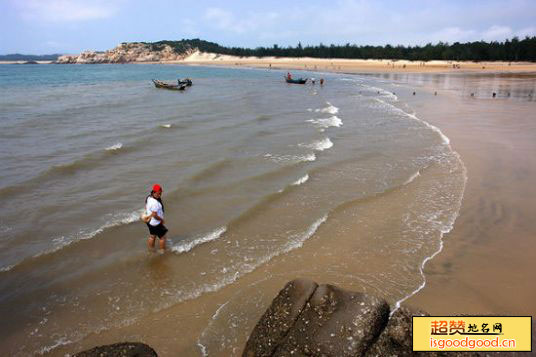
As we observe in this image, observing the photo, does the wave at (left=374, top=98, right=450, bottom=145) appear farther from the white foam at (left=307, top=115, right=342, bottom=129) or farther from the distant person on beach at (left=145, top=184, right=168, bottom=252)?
the distant person on beach at (left=145, top=184, right=168, bottom=252)

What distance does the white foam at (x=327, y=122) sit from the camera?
23219mm

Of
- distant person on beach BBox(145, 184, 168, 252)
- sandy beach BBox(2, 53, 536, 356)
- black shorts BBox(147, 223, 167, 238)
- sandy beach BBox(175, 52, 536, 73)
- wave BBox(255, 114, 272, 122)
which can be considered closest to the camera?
sandy beach BBox(2, 53, 536, 356)

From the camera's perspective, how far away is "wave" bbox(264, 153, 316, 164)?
15.7 m

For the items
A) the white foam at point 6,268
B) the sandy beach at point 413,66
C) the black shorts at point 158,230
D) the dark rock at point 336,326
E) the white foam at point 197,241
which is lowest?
the white foam at point 6,268

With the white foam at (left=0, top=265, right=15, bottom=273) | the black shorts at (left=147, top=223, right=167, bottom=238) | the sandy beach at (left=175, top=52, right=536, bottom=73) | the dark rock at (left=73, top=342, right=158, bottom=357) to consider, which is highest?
the sandy beach at (left=175, top=52, right=536, bottom=73)

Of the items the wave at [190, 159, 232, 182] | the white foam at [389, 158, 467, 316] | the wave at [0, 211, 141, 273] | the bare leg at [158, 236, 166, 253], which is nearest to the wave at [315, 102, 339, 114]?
the wave at [190, 159, 232, 182]

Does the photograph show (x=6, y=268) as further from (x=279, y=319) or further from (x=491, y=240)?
(x=491, y=240)

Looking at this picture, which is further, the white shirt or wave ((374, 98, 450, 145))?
wave ((374, 98, 450, 145))

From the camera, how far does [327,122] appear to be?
2431 centimetres

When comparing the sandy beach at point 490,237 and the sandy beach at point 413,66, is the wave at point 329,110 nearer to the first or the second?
the sandy beach at point 490,237

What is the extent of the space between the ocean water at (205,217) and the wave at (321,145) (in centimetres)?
10

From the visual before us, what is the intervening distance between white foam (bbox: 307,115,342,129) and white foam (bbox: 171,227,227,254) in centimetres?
1430

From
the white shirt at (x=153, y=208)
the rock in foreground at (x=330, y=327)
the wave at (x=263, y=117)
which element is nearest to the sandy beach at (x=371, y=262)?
the white shirt at (x=153, y=208)

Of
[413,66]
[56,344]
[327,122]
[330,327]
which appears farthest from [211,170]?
[413,66]
